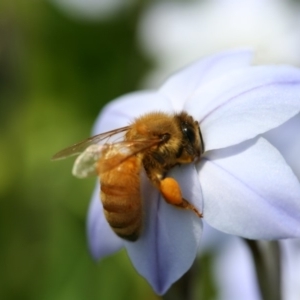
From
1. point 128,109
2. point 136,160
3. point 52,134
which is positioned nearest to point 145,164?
point 136,160

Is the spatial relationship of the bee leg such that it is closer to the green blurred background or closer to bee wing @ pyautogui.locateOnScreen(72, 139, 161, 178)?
bee wing @ pyautogui.locateOnScreen(72, 139, 161, 178)

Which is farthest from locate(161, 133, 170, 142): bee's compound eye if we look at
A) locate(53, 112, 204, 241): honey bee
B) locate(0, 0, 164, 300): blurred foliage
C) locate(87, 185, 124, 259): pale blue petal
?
locate(0, 0, 164, 300): blurred foliage

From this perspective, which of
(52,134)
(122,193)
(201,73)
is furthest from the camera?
(52,134)

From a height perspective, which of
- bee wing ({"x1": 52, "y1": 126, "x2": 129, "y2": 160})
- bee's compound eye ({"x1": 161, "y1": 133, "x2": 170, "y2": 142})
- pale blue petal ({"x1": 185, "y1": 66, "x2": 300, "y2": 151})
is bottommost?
pale blue petal ({"x1": 185, "y1": 66, "x2": 300, "y2": 151})

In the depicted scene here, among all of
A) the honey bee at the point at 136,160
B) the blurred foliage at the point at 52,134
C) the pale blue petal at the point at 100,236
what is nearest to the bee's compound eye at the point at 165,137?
the honey bee at the point at 136,160

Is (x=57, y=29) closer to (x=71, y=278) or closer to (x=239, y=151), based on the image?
(x=71, y=278)

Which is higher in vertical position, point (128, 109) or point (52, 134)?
point (128, 109)

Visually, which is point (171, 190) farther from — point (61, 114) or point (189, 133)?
point (61, 114)
